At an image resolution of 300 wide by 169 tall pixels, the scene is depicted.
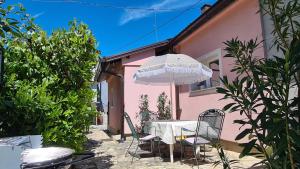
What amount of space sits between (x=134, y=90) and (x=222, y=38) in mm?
5115

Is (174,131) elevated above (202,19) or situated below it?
below

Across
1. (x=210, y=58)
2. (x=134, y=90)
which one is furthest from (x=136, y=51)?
(x=210, y=58)

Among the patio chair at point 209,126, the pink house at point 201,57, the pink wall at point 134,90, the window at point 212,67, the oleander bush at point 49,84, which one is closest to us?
the oleander bush at point 49,84

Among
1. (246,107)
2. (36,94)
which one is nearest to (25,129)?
(36,94)

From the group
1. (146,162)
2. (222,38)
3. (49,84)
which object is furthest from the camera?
(222,38)

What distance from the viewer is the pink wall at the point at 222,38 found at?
23.3 feet

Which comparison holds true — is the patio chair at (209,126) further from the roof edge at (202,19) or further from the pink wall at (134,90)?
the pink wall at (134,90)

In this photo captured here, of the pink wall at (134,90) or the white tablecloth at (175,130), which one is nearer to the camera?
the white tablecloth at (175,130)

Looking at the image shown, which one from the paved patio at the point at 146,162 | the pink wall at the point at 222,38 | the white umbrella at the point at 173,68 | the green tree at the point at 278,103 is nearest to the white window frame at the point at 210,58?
the pink wall at the point at 222,38

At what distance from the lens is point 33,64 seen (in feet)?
15.8

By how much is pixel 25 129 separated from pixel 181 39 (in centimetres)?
815

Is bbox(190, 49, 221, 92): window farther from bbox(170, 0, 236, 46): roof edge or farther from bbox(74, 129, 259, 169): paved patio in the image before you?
bbox(74, 129, 259, 169): paved patio

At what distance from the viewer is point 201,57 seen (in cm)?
968

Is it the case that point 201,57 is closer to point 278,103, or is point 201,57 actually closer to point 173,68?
point 173,68
